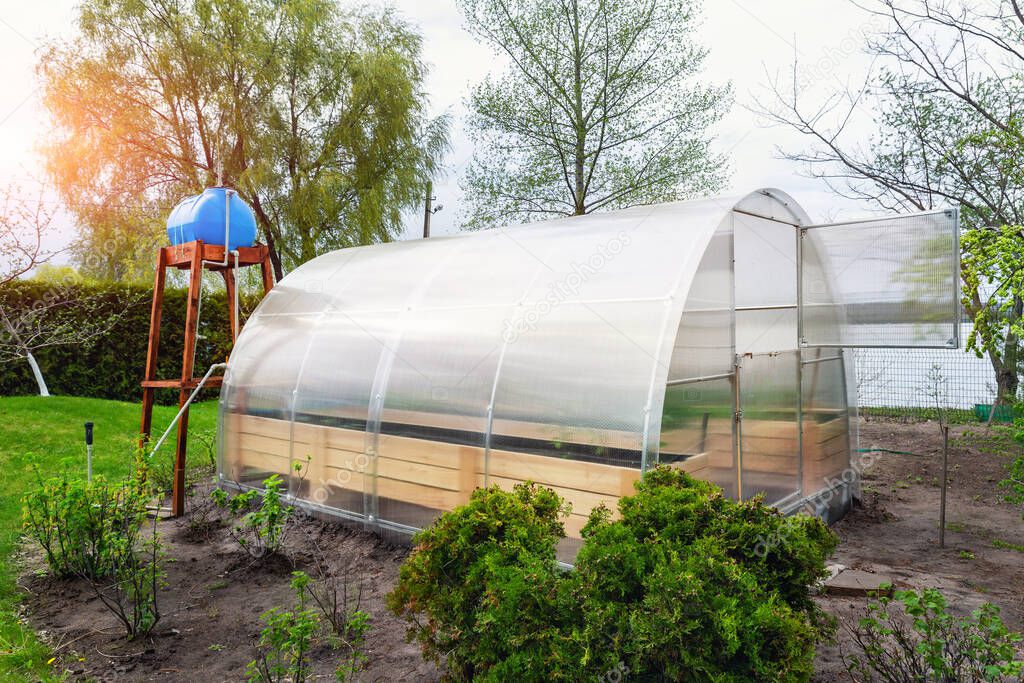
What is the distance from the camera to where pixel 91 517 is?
5977mm

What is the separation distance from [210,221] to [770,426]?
6824mm

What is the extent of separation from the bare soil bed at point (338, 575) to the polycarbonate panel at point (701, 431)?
1380mm

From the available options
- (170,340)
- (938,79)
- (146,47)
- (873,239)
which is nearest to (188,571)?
(873,239)

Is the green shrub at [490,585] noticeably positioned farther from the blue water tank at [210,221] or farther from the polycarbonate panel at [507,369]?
the blue water tank at [210,221]

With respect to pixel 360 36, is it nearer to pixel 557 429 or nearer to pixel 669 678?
pixel 557 429

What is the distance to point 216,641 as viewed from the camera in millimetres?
5230

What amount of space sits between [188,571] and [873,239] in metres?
7.71


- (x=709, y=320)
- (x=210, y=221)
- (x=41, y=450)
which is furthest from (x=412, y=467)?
(x=41, y=450)

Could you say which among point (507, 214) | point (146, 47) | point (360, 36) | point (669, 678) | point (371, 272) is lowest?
point (669, 678)

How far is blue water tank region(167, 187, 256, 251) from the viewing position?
8.46m

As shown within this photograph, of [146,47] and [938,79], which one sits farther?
Answer: [146,47]

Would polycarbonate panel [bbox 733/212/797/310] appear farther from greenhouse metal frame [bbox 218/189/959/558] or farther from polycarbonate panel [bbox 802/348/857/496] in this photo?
polycarbonate panel [bbox 802/348/857/496]

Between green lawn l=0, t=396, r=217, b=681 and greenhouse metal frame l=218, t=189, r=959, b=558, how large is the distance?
2318mm

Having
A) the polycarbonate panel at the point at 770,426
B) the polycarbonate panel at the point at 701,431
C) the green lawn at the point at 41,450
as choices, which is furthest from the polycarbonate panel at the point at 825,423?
the green lawn at the point at 41,450
